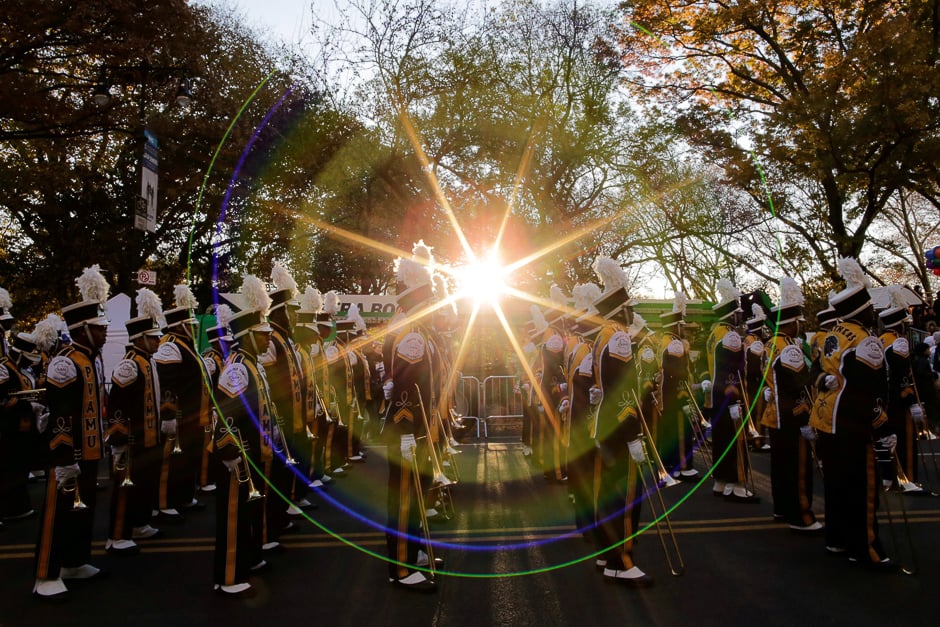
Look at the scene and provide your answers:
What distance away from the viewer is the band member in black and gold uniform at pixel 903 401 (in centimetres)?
885

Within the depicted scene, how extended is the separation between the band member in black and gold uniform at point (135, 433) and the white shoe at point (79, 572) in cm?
81

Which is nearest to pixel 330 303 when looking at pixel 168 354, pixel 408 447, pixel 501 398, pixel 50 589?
pixel 168 354

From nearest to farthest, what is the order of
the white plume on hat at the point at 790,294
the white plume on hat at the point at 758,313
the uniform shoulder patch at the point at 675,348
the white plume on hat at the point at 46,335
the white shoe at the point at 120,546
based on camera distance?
the white shoe at the point at 120,546 → the white plume on hat at the point at 790,294 → the white plume on hat at the point at 46,335 → the white plume on hat at the point at 758,313 → the uniform shoulder patch at the point at 675,348

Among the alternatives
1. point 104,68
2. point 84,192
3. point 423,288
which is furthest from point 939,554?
point 84,192

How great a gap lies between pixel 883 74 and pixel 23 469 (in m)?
18.1

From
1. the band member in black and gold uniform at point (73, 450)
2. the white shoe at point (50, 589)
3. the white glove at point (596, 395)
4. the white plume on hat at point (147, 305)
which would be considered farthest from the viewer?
the white plume on hat at point (147, 305)

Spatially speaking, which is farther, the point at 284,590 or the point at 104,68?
the point at 104,68

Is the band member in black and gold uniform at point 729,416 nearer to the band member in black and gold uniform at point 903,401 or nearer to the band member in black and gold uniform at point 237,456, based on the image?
the band member in black and gold uniform at point 903,401

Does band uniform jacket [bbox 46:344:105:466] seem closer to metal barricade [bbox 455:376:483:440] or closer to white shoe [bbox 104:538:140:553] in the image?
white shoe [bbox 104:538:140:553]

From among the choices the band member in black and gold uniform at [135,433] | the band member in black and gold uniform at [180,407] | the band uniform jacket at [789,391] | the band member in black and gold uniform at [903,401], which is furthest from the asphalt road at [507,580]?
the band uniform jacket at [789,391]

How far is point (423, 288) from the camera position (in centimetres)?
609

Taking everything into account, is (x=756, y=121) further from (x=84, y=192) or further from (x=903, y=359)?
(x=84, y=192)

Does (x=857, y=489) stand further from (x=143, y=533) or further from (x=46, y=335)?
(x=46, y=335)

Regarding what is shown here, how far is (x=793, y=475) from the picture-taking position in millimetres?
7594
